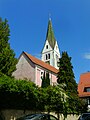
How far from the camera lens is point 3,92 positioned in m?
22.0

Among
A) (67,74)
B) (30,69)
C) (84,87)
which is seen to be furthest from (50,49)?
(67,74)

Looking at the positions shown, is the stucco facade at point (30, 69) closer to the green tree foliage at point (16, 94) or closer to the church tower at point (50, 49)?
the green tree foliage at point (16, 94)

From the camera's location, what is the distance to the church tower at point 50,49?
95312 mm

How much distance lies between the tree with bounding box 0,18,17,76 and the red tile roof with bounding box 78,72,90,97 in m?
26.4

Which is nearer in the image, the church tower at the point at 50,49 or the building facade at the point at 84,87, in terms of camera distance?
the building facade at the point at 84,87

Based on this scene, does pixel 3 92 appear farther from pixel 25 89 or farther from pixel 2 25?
pixel 2 25

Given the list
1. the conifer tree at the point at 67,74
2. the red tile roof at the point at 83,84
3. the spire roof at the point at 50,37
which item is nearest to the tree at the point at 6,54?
the conifer tree at the point at 67,74

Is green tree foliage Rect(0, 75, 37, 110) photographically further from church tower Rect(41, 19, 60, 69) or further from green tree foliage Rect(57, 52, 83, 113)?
church tower Rect(41, 19, 60, 69)

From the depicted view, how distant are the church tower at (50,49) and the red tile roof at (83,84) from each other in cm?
3483

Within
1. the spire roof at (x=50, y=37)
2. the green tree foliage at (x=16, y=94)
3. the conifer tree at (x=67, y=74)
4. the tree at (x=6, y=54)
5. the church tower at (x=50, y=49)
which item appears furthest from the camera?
the spire roof at (x=50, y=37)

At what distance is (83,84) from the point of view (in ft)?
183

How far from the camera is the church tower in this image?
3752 inches

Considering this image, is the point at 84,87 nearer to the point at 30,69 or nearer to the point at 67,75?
the point at 67,75

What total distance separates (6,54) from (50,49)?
68802 millimetres
